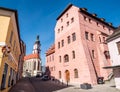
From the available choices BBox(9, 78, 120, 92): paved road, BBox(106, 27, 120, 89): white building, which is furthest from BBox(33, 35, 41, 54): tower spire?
BBox(106, 27, 120, 89): white building

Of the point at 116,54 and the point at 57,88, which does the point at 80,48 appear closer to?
the point at 116,54

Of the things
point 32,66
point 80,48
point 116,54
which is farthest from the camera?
point 32,66

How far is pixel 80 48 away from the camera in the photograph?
22.4 m

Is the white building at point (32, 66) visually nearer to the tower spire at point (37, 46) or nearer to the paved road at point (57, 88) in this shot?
the tower spire at point (37, 46)

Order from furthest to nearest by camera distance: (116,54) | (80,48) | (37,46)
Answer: (37,46), (80,48), (116,54)

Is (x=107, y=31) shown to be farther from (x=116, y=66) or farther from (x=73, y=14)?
(x=116, y=66)

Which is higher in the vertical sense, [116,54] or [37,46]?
[37,46]

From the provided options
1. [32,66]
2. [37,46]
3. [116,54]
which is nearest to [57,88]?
[116,54]

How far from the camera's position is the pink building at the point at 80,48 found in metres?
21.5

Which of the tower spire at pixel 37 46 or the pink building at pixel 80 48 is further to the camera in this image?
the tower spire at pixel 37 46

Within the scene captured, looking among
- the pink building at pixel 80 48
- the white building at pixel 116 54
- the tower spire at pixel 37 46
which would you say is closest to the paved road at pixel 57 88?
the white building at pixel 116 54

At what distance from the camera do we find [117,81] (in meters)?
14.0

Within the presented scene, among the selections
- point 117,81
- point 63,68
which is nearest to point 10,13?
point 117,81

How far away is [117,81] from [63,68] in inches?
562
